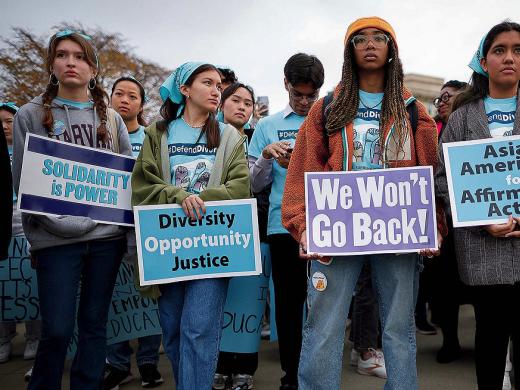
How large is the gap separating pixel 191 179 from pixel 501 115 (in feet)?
5.51

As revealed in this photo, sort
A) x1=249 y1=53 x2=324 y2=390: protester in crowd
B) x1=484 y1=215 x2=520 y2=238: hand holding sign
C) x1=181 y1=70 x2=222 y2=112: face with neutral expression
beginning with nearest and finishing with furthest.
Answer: x1=484 y1=215 x2=520 y2=238: hand holding sign < x1=181 y1=70 x2=222 y2=112: face with neutral expression < x1=249 y1=53 x2=324 y2=390: protester in crowd

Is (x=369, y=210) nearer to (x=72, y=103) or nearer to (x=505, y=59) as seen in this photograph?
(x=505, y=59)

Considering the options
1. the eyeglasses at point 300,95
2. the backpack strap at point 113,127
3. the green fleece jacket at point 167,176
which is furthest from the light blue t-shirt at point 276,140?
the backpack strap at point 113,127

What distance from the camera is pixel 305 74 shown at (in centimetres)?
368

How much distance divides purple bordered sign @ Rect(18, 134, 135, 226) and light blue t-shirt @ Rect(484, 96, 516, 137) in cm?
202

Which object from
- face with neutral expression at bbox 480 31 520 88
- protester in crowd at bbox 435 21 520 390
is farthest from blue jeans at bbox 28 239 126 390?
face with neutral expression at bbox 480 31 520 88

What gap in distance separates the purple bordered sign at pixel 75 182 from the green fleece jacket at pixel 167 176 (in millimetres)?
168

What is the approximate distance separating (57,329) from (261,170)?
5.28 ft

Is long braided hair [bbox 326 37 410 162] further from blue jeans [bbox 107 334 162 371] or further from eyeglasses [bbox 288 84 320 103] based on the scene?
blue jeans [bbox 107 334 162 371]

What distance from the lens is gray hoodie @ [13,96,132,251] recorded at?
2.98 m

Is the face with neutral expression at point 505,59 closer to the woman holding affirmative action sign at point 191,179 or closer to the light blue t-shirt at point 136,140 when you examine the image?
the woman holding affirmative action sign at point 191,179

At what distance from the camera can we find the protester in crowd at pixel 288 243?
3.63 metres

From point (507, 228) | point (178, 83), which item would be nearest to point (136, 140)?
point (178, 83)

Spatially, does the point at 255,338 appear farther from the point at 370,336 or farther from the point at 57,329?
the point at 57,329
